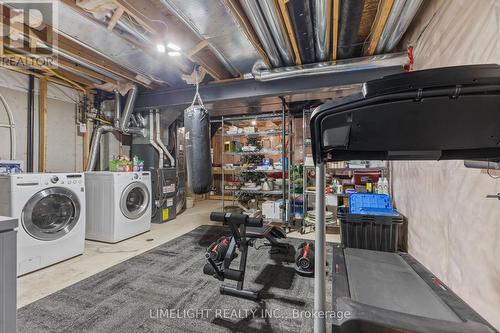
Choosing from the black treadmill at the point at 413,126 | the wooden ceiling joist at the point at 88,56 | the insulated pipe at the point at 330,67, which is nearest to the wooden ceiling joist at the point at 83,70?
the wooden ceiling joist at the point at 88,56

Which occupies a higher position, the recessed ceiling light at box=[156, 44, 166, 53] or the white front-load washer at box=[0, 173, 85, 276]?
the recessed ceiling light at box=[156, 44, 166, 53]

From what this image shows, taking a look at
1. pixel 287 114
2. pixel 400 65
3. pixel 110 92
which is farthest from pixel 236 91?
pixel 110 92

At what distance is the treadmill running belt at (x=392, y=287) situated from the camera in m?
1.18

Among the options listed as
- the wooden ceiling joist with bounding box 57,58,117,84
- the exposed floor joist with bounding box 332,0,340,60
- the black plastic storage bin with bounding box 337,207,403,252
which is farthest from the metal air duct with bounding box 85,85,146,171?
the black plastic storage bin with bounding box 337,207,403,252

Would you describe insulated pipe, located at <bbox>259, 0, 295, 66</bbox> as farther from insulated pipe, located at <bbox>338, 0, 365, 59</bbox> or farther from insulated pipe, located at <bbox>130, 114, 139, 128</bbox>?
insulated pipe, located at <bbox>130, 114, 139, 128</bbox>

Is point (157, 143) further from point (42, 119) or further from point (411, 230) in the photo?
point (411, 230)

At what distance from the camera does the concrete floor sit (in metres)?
1.95

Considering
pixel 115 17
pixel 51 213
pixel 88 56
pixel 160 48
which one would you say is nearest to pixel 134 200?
pixel 51 213

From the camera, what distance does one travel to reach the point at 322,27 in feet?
6.61

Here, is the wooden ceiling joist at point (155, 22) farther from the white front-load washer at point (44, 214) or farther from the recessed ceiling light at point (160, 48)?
the white front-load washer at point (44, 214)

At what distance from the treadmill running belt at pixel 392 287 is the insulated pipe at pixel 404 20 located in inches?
81.2

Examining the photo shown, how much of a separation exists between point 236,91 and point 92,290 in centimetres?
283

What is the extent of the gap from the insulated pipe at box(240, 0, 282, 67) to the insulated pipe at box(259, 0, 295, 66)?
0.04 meters

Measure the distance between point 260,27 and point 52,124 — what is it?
3484 millimetres
